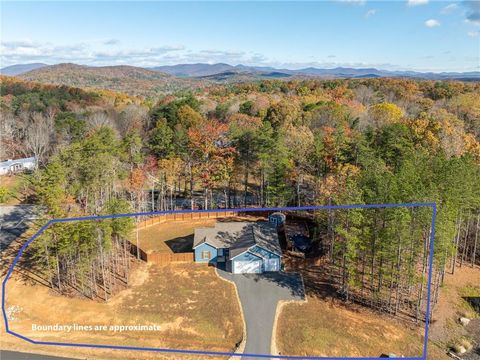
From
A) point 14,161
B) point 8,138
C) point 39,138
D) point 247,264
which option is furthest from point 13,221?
point 8,138

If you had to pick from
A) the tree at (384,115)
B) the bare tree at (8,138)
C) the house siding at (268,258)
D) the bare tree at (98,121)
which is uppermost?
the tree at (384,115)

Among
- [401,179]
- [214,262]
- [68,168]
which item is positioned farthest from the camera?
[68,168]

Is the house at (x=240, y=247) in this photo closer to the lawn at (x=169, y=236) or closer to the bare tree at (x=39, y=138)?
the lawn at (x=169, y=236)

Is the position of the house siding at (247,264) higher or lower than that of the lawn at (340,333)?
higher

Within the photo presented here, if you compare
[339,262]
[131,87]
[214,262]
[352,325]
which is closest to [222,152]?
[214,262]

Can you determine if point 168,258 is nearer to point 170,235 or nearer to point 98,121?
point 170,235

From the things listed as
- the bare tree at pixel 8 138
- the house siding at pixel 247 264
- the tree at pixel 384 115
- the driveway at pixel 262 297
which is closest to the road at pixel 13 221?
the house siding at pixel 247 264

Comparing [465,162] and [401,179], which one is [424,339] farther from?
[465,162]
